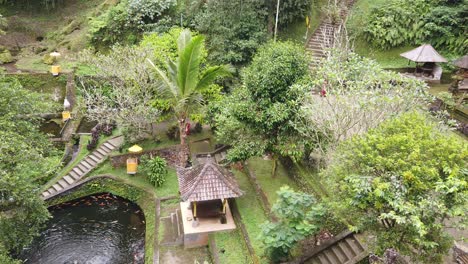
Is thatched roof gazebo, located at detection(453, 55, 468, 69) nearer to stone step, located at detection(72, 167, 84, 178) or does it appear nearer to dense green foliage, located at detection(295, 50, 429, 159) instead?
dense green foliage, located at detection(295, 50, 429, 159)

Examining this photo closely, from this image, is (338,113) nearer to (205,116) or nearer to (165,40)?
(205,116)

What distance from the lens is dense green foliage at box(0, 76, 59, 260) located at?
15.1 m

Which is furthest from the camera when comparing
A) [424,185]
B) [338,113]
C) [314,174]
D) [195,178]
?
[314,174]

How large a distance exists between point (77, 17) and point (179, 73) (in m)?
23.7

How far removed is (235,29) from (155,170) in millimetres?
9494

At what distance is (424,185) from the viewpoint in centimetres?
1064

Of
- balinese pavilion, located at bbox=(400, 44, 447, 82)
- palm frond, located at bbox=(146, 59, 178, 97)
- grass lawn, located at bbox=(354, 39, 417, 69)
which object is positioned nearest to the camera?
palm frond, located at bbox=(146, 59, 178, 97)

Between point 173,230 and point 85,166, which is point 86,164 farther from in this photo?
point 173,230

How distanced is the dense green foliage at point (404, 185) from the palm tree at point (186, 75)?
871 cm

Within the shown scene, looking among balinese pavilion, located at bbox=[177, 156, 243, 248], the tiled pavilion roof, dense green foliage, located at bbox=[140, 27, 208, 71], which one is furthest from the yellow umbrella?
the tiled pavilion roof

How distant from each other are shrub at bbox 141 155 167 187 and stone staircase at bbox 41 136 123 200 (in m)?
3.23

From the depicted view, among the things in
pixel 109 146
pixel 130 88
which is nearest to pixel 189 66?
pixel 130 88

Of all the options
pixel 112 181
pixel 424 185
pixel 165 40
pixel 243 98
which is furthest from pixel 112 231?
pixel 424 185

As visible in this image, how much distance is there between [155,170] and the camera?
21922 millimetres
